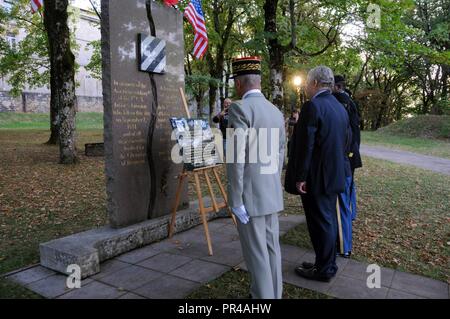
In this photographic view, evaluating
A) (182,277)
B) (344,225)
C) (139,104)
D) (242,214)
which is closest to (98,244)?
(182,277)

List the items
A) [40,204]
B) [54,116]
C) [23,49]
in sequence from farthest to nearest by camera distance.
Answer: [23,49]
[54,116]
[40,204]

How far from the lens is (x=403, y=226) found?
5.85 m

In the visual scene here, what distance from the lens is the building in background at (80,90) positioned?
100ft

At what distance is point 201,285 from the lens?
3.69 metres

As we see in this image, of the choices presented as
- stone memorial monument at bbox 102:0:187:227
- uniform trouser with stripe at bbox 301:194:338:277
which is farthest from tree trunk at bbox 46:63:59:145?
uniform trouser with stripe at bbox 301:194:338:277

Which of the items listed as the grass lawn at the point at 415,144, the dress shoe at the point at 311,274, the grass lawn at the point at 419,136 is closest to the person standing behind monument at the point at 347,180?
the dress shoe at the point at 311,274

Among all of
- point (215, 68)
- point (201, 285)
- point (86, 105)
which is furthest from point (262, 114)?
point (86, 105)

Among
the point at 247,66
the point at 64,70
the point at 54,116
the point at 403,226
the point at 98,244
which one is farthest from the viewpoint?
the point at 54,116

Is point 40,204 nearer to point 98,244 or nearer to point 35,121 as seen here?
point 98,244

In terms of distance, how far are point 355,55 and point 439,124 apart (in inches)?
545

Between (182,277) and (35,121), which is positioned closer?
(182,277)

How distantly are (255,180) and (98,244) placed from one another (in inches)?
88.0
